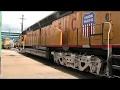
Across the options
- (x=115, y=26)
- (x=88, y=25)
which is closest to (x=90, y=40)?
(x=88, y=25)

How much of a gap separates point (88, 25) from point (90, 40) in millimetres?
697

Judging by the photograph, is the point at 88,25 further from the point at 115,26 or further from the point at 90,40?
the point at 115,26

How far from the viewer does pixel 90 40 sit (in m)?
11.1

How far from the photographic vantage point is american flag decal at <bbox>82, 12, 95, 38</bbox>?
431 inches

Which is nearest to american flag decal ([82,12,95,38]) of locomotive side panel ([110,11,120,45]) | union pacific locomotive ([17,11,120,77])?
union pacific locomotive ([17,11,120,77])

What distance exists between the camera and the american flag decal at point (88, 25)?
10945 millimetres

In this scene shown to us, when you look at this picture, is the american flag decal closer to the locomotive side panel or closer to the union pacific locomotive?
the union pacific locomotive

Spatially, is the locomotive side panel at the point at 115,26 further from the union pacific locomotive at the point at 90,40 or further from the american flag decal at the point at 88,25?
the american flag decal at the point at 88,25

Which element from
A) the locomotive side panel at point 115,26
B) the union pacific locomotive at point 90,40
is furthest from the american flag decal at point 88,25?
the locomotive side panel at point 115,26

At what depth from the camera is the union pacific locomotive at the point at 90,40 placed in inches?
367

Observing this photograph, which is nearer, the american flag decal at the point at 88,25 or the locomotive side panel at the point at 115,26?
the locomotive side panel at the point at 115,26

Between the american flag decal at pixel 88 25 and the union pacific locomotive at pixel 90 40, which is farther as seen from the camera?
the american flag decal at pixel 88 25
